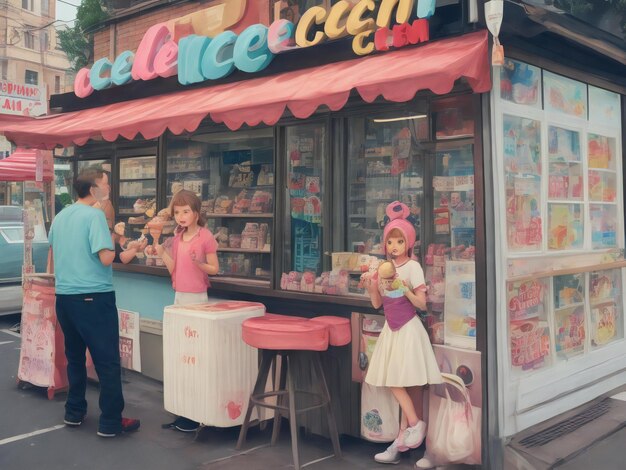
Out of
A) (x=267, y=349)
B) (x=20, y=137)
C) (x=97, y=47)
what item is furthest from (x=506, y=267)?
(x=97, y=47)

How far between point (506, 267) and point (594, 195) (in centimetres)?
186

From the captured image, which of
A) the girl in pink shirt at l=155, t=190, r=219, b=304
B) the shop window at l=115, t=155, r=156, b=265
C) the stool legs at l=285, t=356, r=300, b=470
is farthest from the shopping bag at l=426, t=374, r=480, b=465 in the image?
the shop window at l=115, t=155, r=156, b=265

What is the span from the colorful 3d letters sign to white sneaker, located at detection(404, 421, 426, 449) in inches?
102

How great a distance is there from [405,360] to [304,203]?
1874mm

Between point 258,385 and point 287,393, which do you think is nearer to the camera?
point 287,393

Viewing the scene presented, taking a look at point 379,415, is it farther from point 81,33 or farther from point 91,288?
point 81,33

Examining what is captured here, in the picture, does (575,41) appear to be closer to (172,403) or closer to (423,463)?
(423,463)

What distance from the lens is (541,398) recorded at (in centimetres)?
477

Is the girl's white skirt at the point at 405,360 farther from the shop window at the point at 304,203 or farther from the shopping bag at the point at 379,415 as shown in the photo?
the shop window at the point at 304,203

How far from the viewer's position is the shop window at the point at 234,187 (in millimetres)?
6270

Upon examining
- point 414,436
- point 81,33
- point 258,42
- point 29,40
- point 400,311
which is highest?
point 29,40

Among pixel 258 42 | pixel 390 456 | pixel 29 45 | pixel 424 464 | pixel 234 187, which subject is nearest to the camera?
→ pixel 424 464

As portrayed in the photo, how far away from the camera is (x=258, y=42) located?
5.61 metres

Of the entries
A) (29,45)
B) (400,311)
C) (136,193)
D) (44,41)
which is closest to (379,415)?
(400,311)
